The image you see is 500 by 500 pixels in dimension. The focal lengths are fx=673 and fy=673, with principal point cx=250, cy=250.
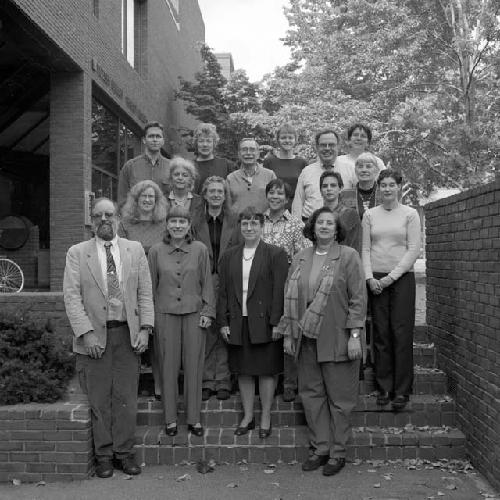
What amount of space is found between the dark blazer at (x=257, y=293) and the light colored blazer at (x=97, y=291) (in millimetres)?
690

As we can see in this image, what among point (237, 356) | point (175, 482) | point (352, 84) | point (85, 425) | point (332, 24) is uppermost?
point (332, 24)

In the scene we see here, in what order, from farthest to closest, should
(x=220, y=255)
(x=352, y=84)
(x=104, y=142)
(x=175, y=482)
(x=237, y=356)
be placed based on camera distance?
(x=352, y=84)
(x=104, y=142)
(x=220, y=255)
(x=237, y=356)
(x=175, y=482)

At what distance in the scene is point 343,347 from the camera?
211 inches

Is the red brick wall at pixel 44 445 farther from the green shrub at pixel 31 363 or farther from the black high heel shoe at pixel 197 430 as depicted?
the black high heel shoe at pixel 197 430

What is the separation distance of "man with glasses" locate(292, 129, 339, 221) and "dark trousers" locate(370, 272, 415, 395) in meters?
1.19

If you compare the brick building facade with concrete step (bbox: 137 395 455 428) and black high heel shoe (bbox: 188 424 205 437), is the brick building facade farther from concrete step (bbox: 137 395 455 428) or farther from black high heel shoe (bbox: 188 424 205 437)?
black high heel shoe (bbox: 188 424 205 437)

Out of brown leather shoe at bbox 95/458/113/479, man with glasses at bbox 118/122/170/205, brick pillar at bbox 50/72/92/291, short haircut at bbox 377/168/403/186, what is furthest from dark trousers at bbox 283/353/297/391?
brick pillar at bbox 50/72/92/291

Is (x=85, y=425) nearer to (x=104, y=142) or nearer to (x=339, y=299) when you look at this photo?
(x=339, y=299)

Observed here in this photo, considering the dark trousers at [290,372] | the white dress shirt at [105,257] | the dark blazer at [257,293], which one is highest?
the white dress shirt at [105,257]

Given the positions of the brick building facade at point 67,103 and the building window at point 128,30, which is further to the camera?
the building window at point 128,30

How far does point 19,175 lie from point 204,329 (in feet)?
38.6

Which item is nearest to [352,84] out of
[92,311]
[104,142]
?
[104,142]

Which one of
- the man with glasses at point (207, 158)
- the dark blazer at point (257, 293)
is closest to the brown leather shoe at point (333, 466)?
the dark blazer at point (257, 293)

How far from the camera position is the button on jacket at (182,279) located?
5.71 meters
